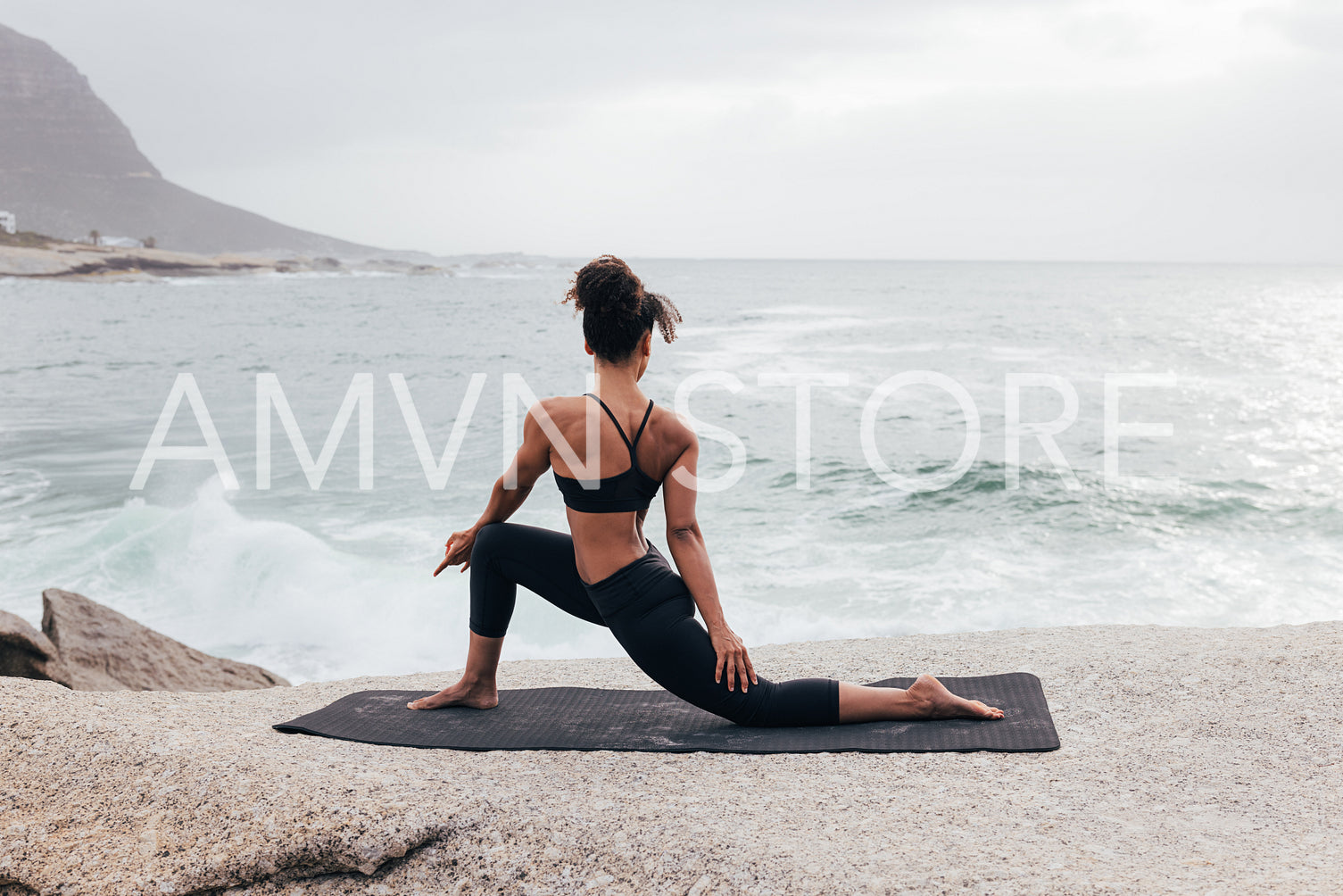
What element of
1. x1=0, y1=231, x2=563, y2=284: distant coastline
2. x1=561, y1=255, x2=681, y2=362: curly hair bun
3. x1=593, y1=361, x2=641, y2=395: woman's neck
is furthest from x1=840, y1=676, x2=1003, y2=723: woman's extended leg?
x1=0, y1=231, x2=563, y2=284: distant coastline

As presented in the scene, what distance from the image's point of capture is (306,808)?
8.00 ft

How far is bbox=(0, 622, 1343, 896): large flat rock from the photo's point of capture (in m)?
2.25

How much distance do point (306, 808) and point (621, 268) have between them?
198 cm

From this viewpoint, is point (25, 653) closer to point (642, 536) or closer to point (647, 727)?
point (647, 727)

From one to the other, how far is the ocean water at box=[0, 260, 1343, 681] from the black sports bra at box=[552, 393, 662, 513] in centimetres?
410

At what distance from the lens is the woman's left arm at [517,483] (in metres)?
3.24

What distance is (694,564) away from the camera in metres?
3.11

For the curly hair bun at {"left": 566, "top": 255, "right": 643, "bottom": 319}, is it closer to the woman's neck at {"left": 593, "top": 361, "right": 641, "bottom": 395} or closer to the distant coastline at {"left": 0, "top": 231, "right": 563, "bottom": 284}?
the woman's neck at {"left": 593, "top": 361, "right": 641, "bottom": 395}

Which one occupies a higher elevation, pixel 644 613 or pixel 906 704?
pixel 644 613

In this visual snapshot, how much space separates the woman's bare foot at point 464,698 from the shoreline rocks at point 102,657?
8.17 ft

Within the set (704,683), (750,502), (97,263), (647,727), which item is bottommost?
(750,502)

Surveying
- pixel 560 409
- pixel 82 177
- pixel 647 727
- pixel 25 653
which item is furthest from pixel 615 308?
pixel 82 177

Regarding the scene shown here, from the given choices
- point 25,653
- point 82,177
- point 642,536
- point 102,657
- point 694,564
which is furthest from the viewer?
point 82,177

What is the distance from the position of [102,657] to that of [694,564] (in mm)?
4153
